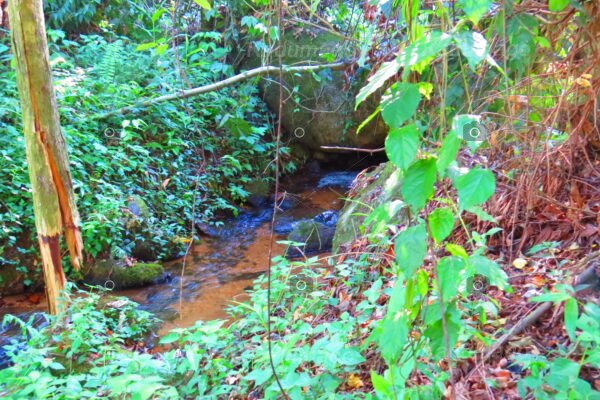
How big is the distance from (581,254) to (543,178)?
0.52 m

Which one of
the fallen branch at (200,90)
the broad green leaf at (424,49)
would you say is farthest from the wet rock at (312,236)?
the broad green leaf at (424,49)

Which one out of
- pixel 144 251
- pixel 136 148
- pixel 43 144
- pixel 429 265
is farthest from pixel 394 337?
pixel 136 148

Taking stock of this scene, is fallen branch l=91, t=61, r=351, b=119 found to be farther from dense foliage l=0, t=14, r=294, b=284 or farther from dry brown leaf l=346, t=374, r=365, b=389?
dry brown leaf l=346, t=374, r=365, b=389

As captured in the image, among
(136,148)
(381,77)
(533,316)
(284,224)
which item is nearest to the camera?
(381,77)

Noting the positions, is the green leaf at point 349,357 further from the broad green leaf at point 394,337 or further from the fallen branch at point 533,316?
the broad green leaf at point 394,337

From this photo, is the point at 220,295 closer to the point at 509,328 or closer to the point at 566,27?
the point at 509,328

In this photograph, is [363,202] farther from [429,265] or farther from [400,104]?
[400,104]

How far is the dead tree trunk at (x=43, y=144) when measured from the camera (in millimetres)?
3447

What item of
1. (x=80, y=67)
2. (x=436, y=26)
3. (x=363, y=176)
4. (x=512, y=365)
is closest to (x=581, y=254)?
(x=512, y=365)

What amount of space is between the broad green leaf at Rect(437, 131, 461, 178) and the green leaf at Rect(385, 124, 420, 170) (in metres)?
0.07

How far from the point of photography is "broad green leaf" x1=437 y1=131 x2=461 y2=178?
3.89 ft

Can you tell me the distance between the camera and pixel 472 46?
3.66 feet

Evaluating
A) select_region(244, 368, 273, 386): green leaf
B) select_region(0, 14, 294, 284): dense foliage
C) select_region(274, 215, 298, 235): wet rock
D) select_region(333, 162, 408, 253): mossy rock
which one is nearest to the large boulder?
select_region(0, 14, 294, 284): dense foliage

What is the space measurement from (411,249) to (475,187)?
0.73 feet
